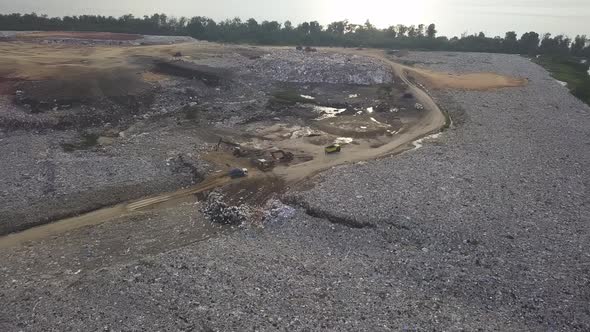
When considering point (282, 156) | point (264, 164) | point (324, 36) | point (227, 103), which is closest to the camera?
point (264, 164)

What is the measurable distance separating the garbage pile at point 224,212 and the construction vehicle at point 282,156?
21.3ft

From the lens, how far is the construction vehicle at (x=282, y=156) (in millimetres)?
28259

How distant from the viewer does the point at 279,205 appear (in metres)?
22.5

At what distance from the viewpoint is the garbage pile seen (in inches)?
836

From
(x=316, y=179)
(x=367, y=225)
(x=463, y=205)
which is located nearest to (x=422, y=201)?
(x=463, y=205)

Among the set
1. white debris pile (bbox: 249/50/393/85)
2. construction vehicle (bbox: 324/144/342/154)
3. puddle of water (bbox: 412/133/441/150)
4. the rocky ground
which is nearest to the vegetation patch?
white debris pile (bbox: 249/50/393/85)

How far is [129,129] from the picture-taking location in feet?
107

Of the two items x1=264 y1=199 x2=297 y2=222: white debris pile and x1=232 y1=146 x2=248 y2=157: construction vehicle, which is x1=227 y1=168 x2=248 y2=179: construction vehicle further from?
x1=264 y1=199 x2=297 y2=222: white debris pile

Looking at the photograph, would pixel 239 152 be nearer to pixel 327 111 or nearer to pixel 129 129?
pixel 129 129

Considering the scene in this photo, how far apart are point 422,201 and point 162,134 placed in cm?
1915

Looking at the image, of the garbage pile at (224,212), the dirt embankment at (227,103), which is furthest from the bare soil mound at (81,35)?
the garbage pile at (224,212)

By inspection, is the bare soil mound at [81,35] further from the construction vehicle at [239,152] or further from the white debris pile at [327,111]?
the construction vehicle at [239,152]

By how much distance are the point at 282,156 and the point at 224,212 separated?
831 cm

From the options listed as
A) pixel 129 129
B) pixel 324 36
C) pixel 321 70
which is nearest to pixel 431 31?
pixel 324 36
